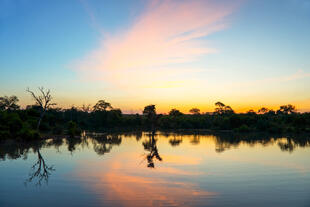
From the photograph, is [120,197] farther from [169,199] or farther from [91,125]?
[91,125]

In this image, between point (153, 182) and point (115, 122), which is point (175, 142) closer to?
point (153, 182)

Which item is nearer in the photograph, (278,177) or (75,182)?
(75,182)

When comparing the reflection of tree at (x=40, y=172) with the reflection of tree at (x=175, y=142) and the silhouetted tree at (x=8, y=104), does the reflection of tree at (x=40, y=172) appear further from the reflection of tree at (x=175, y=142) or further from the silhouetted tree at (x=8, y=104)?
the silhouetted tree at (x=8, y=104)

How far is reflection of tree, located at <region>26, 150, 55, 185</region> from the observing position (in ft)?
50.1

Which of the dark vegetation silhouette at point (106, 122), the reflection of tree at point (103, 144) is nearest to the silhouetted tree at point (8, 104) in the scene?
the dark vegetation silhouette at point (106, 122)

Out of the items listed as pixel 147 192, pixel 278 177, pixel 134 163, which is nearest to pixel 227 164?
pixel 278 177

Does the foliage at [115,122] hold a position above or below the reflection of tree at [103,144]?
above

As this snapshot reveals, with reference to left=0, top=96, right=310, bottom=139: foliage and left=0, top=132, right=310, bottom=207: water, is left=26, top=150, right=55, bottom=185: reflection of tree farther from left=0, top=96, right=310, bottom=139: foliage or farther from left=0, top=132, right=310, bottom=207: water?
left=0, top=96, right=310, bottom=139: foliage

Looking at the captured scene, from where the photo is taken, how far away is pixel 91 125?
8469 centimetres

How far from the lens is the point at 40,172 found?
17281mm

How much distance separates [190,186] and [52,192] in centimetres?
706

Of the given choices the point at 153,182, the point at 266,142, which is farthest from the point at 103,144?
the point at 266,142

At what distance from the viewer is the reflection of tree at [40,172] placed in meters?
15.3

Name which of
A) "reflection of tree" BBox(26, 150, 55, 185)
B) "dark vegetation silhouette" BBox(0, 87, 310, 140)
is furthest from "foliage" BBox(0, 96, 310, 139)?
"reflection of tree" BBox(26, 150, 55, 185)
